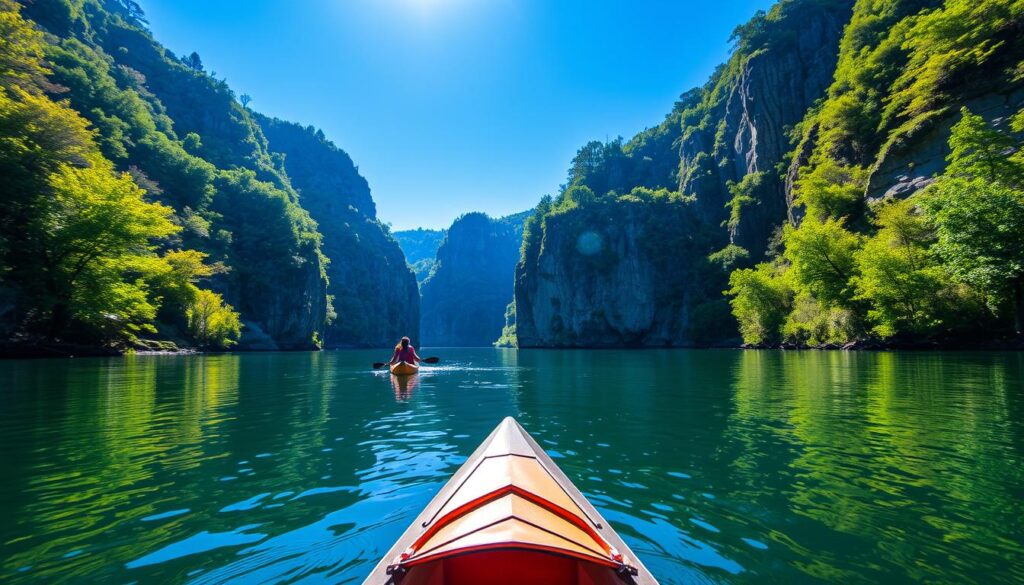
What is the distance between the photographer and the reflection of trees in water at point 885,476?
397cm

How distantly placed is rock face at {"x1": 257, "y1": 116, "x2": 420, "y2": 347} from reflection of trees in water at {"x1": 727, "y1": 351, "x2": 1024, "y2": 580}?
107584mm

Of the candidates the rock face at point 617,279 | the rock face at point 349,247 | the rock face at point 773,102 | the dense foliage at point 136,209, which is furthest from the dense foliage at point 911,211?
the rock face at point 349,247

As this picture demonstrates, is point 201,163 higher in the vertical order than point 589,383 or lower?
higher

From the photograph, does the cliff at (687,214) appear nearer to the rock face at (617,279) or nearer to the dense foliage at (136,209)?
the rock face at (617,279)

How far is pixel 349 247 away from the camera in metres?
135

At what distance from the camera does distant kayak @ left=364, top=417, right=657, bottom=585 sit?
109 inches

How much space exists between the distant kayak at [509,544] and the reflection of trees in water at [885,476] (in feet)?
6.77

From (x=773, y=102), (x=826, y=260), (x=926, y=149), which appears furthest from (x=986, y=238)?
(x=773, y=102)

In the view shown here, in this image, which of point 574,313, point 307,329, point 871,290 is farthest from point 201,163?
point 871,290

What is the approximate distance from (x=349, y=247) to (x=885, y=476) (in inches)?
5544

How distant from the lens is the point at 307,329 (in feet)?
260

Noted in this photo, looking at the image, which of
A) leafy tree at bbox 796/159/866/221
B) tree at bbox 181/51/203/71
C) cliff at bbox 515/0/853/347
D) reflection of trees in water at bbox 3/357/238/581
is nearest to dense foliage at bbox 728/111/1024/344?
leafy tree at bbox 796/159/866/221

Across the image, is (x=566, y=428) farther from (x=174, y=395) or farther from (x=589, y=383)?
(x=174, y=395)

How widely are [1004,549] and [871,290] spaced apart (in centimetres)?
3630
